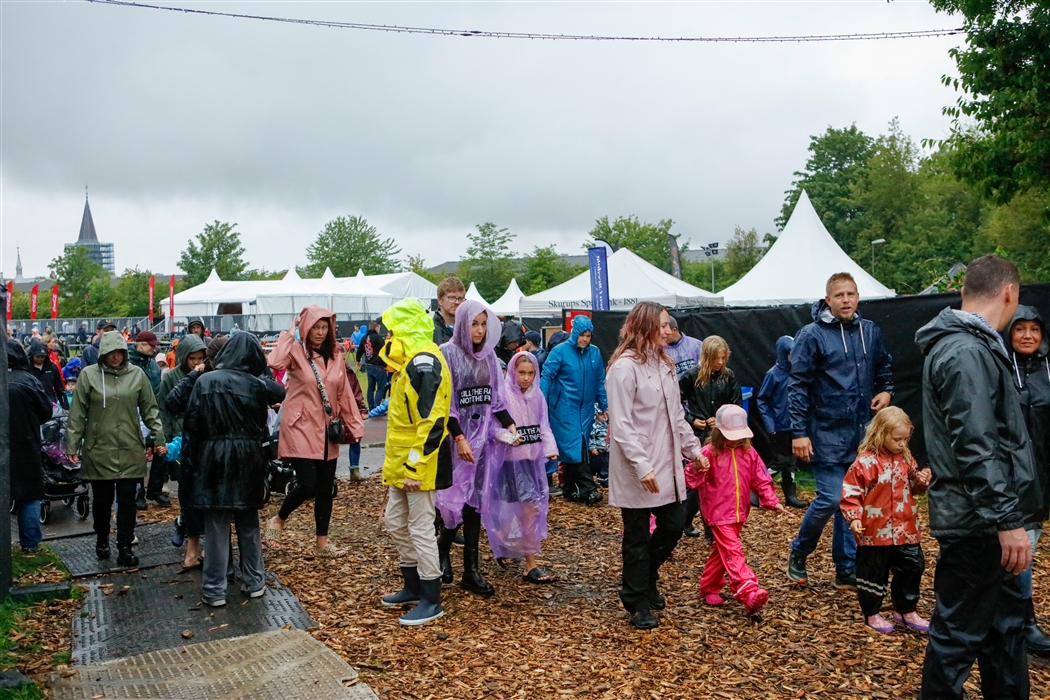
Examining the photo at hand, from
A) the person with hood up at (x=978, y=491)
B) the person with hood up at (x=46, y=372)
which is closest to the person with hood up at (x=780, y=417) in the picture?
the person with hood up at (x=978, y=491)

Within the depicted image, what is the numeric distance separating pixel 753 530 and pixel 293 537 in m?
4.05

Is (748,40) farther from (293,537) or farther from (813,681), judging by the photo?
(813,681)

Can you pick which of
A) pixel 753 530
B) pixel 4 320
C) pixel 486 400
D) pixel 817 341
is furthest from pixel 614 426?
pixel 4 320

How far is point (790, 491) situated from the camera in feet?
30.1

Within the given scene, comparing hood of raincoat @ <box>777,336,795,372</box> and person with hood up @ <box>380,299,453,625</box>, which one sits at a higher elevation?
hood of raincoat @ <box>777,336,795,372</box>

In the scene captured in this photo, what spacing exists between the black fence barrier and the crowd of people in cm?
294

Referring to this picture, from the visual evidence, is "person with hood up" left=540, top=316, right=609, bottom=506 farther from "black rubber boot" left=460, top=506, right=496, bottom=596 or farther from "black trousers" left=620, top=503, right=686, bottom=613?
"black trousers" left=620, top=503, right=686, bottom=613

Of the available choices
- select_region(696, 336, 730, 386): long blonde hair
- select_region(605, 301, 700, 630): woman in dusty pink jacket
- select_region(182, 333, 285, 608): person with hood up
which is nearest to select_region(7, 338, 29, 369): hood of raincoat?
select_region(182, 333, 285, 608): person with hood up

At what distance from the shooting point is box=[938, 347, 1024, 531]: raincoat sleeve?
10.8 ft

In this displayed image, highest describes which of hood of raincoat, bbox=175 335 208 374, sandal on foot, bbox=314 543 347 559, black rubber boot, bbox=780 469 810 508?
hood of raincoat, bbox=175 335 208 374

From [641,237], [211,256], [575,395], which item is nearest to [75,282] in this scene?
[211,256]

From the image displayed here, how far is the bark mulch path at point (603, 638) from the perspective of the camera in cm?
439

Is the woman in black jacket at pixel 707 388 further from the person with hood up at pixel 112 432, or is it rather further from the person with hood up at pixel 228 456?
the person with hood up at pixel 112 432

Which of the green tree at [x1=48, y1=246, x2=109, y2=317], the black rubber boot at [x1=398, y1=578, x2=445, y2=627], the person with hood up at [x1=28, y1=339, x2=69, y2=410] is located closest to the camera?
the black rubber boot at [x1=398, y1=578, x2=445, y2=627]
